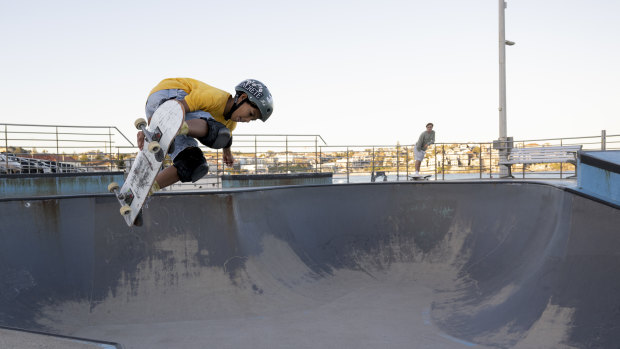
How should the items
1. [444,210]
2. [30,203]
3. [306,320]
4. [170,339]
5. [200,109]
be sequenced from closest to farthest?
[200,109] → [170,339] → [306,320] → [30,203] → [444,210]

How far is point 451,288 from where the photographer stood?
16.1 ft

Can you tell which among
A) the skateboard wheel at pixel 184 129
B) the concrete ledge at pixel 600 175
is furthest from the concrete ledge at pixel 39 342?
the concrete ledge at pixel 600 175

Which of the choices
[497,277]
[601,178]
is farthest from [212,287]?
[601,178]

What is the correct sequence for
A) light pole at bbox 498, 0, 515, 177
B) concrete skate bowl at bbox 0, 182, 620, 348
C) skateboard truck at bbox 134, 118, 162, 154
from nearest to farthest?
skateboard truck at bbox 134, 118, 162, 154 < concrete skate bowl at bbox 0, 182, 620, 348 < light pole at bbox 498, 0, 515, 177

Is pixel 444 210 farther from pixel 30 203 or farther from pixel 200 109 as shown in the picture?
pixel 30 203

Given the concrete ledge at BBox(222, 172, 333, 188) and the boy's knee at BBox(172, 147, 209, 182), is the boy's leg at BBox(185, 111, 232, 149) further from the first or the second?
the concrete ledge at BBox(222, 172, 333, 188)

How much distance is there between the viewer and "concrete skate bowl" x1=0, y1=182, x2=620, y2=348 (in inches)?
142

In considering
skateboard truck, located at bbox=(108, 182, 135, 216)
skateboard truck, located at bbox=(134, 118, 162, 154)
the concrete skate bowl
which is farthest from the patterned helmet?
the concrete skate bowl

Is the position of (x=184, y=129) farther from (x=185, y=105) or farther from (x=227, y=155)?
(x=227, y=155)

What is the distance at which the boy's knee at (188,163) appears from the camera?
330 centimetres

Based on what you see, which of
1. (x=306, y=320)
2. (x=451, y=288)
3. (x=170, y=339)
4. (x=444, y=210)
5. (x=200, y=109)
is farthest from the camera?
(x=444, y=210)

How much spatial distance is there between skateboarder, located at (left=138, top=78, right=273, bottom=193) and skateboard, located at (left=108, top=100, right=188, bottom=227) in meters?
0.10

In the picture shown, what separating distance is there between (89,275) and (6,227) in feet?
3.37

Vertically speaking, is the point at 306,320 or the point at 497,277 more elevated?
the point at 497,277
